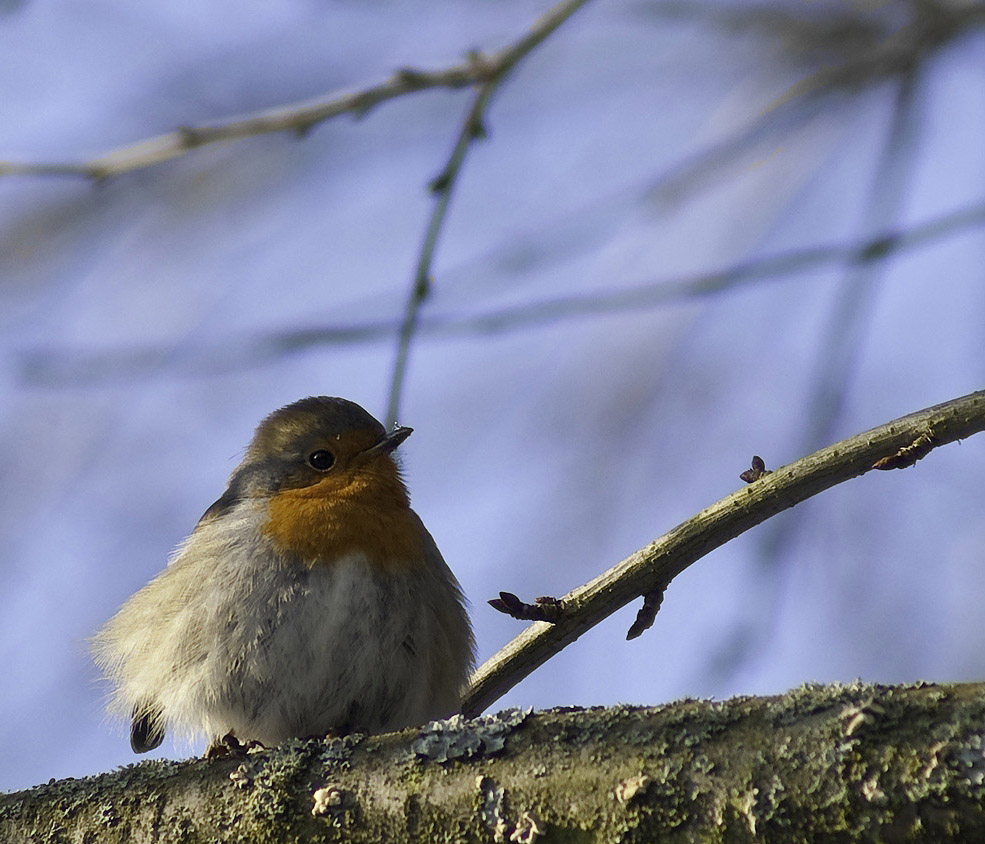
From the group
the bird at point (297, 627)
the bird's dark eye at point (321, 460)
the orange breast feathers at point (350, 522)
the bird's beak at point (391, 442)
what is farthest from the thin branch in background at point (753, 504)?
the bird's dark eye at point (321, 460)

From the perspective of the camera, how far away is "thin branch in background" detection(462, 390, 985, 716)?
126 inches

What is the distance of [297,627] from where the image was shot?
4.37m

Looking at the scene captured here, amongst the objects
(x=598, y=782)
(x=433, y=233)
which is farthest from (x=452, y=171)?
(x=598, y=782)

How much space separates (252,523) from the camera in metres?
4.77

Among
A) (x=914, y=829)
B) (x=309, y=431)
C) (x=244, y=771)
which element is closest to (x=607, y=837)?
(x=914, y=829)

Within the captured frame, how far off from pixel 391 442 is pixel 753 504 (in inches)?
89.5

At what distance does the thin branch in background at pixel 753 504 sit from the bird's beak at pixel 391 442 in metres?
1.74

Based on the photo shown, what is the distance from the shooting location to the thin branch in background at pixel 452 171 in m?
4.25

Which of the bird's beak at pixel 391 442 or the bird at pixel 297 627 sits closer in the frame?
the bird at pixel 297 627

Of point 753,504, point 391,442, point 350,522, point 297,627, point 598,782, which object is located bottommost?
point 598,782

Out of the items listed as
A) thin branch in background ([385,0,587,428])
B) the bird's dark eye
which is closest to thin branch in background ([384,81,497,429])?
thin branch in background ([385,0,587,428])

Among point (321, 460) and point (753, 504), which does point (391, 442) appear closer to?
point (321, 460)

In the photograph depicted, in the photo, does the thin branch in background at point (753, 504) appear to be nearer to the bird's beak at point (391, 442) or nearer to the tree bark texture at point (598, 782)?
the tree bark texture at point (598, 782)

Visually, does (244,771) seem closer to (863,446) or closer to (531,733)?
(531,733)
